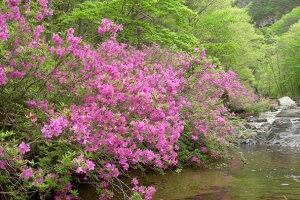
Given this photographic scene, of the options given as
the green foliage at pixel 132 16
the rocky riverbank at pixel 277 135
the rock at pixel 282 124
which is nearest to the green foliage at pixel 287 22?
the rock at pixel 282 124

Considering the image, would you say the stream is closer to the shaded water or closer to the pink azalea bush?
the shaded water

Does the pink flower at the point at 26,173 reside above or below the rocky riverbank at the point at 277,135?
above

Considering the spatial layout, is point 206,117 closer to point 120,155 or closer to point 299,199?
point 299,199

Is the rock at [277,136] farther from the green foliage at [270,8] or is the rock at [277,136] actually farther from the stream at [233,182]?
the green foliage at [270,8]

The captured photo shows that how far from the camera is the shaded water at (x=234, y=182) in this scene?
6469mm

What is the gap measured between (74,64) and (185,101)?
175 inches

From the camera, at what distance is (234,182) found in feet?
25.2

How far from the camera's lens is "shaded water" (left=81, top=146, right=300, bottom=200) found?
6.47 meters

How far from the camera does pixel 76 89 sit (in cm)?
490

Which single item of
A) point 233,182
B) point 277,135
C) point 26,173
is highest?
point 26,173

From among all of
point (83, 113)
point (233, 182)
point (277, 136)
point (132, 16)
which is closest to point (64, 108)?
point (83, 113)

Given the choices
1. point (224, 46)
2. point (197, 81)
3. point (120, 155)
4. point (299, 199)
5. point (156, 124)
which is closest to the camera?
point (120, 155)

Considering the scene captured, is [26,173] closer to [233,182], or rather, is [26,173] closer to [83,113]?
[83,113]

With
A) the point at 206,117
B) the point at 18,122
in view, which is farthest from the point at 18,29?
the point at 206,117
